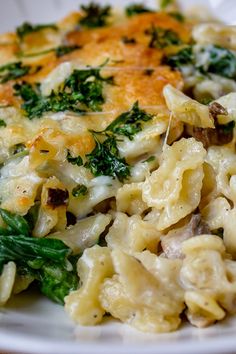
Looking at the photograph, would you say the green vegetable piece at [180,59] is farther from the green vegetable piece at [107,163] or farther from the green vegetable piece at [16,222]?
the green vegetable piece at [16,222]

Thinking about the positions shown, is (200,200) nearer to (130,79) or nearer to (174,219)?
(174,219)

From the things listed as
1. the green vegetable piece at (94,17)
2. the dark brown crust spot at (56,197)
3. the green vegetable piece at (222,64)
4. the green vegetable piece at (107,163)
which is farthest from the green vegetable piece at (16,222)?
the green vegetable piece at (94,17)

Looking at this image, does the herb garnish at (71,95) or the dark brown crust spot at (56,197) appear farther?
the herb garnish at (71,95)

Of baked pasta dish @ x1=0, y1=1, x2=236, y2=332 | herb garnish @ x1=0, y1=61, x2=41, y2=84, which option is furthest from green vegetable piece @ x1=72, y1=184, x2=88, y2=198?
herb garnish @ x1=0, y1=61, x2=41, y2=84

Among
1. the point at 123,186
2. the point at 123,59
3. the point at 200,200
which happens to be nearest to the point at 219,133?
the point at 200,200

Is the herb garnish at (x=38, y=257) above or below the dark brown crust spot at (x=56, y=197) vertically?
below
